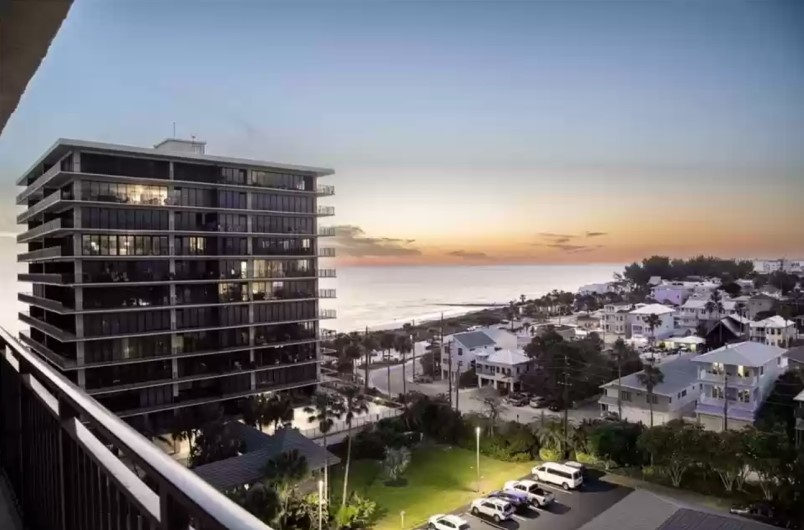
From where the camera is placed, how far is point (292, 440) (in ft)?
26.4

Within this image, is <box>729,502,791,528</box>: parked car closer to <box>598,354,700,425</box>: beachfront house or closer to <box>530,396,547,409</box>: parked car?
<box>598,354,700,425</box>: beachfront house

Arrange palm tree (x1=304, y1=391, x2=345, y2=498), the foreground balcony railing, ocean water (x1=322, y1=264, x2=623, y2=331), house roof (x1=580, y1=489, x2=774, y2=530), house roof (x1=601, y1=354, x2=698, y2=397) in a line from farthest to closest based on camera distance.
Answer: ocean water (x1=322, y1=264, x2=623, y2=331)
house roof (x1=601, y1=354, x2=698, y2=397)
palm tree (x1=304, y1=391, x2=345, y2=498)
house roof (x1=580, y1=489, x2=774, y2=530)
the foreground balcony railing

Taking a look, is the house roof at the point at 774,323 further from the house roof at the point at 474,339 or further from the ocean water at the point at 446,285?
the ocean water at the point at 446,285

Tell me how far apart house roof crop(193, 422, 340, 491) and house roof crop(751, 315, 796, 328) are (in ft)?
36.7

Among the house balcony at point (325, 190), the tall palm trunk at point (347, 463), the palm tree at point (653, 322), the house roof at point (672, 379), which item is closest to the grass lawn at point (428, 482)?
the tall palm trunk at point (347, 463)

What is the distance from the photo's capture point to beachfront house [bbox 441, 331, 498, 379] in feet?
Answer: 52.7

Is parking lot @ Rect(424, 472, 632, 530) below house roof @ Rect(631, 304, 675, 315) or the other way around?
below

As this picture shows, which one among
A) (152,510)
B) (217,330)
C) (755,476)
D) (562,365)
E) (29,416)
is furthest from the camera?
(562,365)

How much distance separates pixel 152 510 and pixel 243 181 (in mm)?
12451

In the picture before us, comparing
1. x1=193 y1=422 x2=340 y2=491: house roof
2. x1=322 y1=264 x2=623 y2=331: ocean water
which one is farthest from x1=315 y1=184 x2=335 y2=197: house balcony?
x1=322 y1=264 x2=623 y2=331: ocean water

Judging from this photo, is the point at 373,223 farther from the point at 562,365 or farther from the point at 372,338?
the point at 562,365

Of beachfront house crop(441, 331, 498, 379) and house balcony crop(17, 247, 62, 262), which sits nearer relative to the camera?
house balcony crop(17, 247, 62, 262)

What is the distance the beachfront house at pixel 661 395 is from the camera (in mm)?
10797

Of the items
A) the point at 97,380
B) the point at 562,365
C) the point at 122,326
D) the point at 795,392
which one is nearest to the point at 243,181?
the point at 122,326
